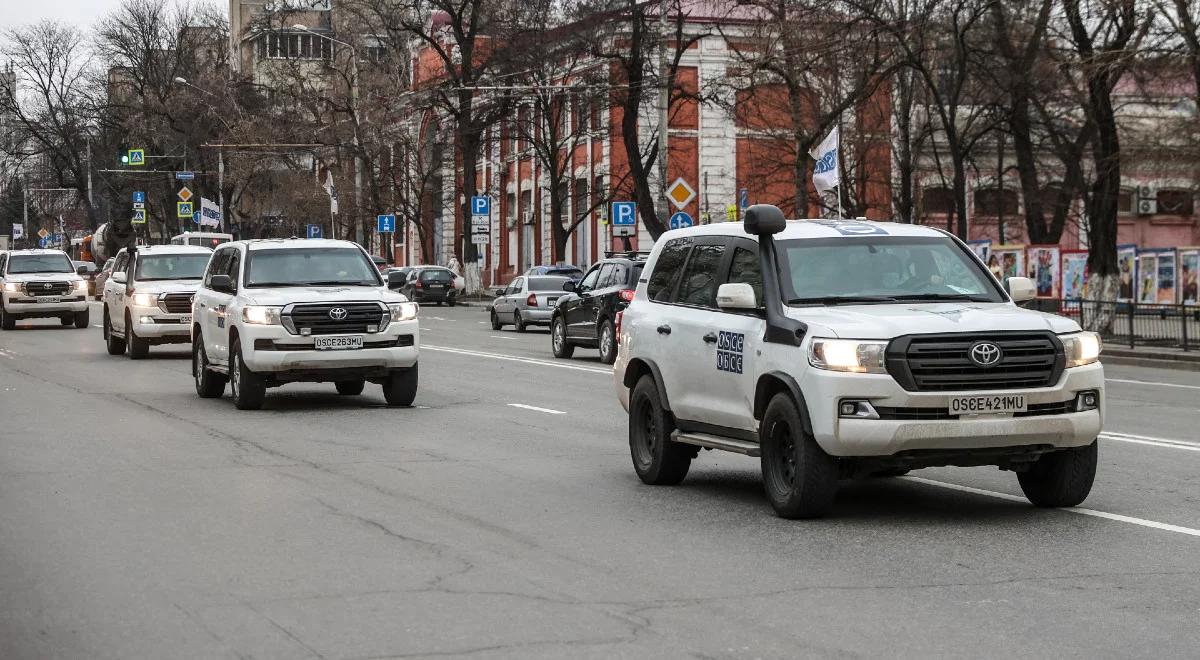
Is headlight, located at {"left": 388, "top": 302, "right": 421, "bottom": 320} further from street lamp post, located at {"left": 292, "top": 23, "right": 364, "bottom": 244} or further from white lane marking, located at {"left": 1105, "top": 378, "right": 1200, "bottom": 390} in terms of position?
street lamp post, located at {"left": 292, "top": 23, "right": 364, "bottom": 244}

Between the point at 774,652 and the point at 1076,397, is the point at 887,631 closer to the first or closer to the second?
the point at 774,652

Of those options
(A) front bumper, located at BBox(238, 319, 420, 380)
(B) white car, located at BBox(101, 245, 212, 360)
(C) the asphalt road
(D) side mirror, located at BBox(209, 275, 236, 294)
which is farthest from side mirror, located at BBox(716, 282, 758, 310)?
(B) white car, located at BBox(101, 245, 212, 360)

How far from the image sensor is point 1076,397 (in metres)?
9.96

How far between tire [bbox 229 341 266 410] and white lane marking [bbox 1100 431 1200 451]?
840cm

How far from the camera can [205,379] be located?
2064 centimetres

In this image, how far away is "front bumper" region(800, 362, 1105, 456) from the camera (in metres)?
9.64

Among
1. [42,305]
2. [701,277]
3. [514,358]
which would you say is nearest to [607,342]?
[514,358]

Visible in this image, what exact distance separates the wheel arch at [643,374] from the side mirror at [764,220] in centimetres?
142

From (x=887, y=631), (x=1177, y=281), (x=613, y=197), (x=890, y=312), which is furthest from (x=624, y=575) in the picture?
(x=613, y=197)

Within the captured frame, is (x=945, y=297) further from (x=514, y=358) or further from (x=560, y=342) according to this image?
(x=560, y=342)

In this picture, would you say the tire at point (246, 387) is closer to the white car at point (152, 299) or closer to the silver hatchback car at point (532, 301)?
the white car at point (152, 299)

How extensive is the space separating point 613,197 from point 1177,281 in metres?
24.0

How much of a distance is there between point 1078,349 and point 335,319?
10.1 m

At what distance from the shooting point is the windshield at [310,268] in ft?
A: 64.4
